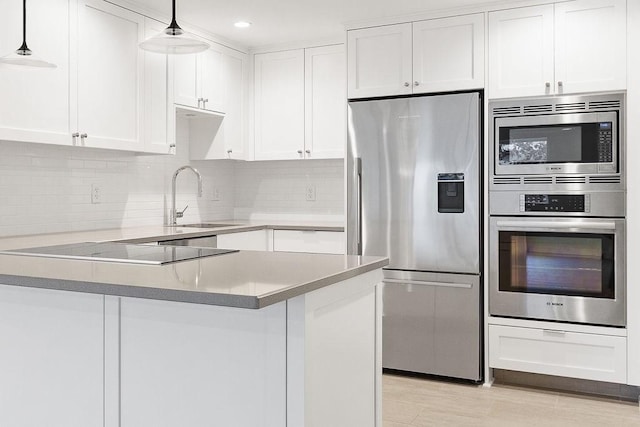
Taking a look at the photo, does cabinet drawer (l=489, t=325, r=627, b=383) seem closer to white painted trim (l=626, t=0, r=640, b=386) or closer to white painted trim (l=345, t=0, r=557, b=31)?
white painted trim (l=626, t=0, r=640, b=386)

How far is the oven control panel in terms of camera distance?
3523 millimetres

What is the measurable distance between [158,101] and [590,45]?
2706mm

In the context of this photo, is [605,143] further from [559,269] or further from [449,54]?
[449,54]

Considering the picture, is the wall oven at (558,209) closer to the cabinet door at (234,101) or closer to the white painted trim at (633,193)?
the white painted trim at (633,193)

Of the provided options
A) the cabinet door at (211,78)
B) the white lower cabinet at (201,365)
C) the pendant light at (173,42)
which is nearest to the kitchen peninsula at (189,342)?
the white lower cabinet at (201,365)

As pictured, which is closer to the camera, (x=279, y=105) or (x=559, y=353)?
(x=559, y=353)

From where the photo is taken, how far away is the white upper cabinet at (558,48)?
136 inches

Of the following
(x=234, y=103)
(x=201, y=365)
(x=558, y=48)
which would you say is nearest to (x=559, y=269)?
(x=558, y=48)

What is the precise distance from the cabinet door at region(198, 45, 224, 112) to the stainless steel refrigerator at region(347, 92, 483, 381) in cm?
112

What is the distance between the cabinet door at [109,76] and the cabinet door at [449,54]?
5.91 ft

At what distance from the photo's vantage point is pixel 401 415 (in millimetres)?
3281

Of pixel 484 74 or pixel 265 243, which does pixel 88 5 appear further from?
pixel 484 74

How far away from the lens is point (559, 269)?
11.8 ft

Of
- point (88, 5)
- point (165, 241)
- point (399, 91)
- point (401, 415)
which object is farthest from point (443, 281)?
point (88, 5)
